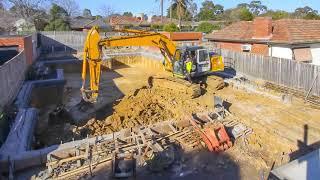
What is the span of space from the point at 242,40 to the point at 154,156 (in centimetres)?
1513

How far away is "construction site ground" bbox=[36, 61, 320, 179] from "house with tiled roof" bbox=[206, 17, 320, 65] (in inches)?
161

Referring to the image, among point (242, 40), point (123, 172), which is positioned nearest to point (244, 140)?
point (123, 172)

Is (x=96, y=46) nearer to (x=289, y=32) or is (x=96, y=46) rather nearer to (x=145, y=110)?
(x=145, y=110)

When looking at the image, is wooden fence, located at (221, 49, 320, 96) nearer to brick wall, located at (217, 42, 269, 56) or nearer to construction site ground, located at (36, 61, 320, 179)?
brick wall, located at (217, 42, 269, 56)

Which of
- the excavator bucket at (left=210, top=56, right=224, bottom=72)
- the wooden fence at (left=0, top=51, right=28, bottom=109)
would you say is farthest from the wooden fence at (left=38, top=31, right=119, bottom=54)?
the excavator bucket at (left=210, top=56, right=224, bottom=72)

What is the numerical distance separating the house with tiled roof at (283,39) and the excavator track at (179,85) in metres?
6.48

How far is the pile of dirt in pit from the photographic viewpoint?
12789 millimetres

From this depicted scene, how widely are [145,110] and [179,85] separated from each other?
332 cm

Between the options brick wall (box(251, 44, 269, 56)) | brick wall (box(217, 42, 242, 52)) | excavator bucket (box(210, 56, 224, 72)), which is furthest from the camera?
brick wall (box(217, 42, 242, 52))

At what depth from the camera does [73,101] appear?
17.5 m

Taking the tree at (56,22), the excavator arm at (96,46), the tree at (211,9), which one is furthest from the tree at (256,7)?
the excavator arm at (96,46)

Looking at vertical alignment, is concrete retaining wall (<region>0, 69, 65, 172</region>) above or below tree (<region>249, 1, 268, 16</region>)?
below

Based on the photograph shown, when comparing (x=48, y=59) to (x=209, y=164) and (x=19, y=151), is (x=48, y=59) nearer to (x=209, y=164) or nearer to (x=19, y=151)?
(x=19, y=151)

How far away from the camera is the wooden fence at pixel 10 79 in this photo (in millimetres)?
14219
